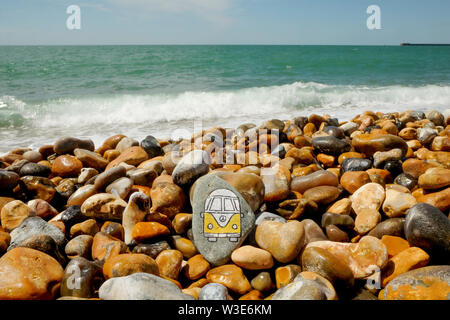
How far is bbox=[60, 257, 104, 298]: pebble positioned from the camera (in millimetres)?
1979

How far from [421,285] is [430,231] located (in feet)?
1.63

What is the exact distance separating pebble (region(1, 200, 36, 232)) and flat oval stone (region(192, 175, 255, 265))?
70.9 inches

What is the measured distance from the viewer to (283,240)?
7.41 feet

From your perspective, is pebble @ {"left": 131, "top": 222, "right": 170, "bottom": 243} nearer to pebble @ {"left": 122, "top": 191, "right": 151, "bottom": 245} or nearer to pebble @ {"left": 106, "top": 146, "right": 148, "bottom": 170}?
pebble @ {"left": 122, "top": 191, "right": 151, "bottom": 245}

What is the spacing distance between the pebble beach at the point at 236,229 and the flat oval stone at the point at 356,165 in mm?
17

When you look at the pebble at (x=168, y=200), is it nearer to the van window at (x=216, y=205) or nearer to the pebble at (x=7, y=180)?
the van window at (x=216, y=205)

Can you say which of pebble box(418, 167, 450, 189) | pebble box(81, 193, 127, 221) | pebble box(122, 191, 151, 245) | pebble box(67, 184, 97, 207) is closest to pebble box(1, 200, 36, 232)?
pebble box(67, 184, 97, 207)

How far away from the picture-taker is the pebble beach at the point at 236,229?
1.96m

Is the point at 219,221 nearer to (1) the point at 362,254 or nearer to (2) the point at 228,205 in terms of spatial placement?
(2) the point at 228,205

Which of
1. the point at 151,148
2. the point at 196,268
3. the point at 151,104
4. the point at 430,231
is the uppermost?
the point at 151,104

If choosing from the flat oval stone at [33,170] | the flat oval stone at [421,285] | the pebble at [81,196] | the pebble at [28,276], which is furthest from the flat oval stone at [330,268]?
the flat oval stone at [33,170]

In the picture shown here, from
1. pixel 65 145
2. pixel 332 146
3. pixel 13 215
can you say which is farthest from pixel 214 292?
pixel 65 145

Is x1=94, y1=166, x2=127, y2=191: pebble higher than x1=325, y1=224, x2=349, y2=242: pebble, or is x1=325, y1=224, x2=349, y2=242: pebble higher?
x1=94, y1=166, x2=127, y2=191: pebble

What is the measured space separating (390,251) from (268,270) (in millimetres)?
1011
